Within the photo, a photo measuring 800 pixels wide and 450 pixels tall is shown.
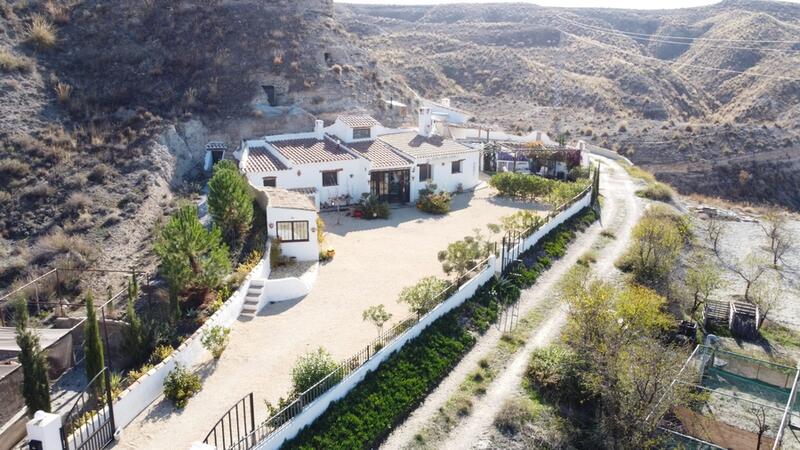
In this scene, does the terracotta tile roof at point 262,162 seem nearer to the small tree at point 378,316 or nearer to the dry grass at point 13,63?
the small tree at point 378,316

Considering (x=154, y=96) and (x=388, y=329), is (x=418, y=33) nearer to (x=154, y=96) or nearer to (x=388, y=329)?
(x=154, y=96)

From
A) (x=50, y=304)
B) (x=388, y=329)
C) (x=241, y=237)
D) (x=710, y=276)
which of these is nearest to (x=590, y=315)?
(x=388, y=329)

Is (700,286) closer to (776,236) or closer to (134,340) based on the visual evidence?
(776,236)

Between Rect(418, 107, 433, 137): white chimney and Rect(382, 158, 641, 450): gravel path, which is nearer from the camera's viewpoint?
Rect(382, 158, 641, 450): gravel path

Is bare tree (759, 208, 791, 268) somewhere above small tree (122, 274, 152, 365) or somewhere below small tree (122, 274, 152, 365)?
below

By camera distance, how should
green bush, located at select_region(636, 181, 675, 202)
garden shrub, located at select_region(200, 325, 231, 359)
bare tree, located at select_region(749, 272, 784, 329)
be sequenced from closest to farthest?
garden shrub, located at select_region(200, 325, 231, 359), bare tree, located at select_region(749, 272, 784, 329), green bush, located at select_region(636, 181, 675, 202)

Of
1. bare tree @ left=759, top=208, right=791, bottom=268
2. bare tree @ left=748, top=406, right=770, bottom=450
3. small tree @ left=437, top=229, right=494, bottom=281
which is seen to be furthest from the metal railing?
bare tree @ left=759, top=208, right=791, bottom=268

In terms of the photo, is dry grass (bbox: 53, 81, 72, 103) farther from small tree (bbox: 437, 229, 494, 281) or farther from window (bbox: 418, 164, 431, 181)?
small tree (bbox: 437, 229, 494, 281)
